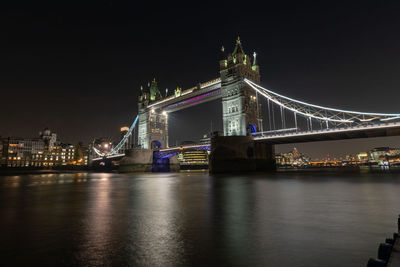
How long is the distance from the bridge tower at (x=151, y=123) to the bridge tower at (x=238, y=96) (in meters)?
33.3

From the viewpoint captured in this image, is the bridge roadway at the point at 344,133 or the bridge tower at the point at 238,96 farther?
the bridge tower at the point at 238,96

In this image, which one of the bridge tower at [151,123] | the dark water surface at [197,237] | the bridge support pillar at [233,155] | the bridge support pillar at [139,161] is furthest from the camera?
the bridge tower at [151,123]

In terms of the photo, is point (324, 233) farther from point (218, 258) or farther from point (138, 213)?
point (138, 213)

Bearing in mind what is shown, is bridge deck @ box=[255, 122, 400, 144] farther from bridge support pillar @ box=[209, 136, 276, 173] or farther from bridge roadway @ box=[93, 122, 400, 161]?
bridge support pillar @ box=[209, 136, 276, 173]

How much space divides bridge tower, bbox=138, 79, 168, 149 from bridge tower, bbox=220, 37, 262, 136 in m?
33.3

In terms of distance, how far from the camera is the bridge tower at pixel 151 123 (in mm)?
75062

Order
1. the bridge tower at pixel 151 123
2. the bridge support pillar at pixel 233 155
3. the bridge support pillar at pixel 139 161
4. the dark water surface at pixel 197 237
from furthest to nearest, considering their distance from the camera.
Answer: the bridge tower at pixel 151 123, the bridge support pillar at pixel 139 161, the bridge support pillar at pixel 233 155, the dark water surface at pixel 197 237

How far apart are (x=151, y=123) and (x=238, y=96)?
37.4 m

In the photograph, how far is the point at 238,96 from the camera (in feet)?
153

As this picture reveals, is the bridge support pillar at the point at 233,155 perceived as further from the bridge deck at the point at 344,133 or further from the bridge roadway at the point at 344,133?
the bridge deck at the point at 344,133

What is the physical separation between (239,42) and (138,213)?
47.2 metres

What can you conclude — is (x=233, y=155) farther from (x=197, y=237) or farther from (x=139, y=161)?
(x=139, y=161)

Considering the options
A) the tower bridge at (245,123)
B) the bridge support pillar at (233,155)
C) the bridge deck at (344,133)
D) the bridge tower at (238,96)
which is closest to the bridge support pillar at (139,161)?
the tower bridge at (245,123)

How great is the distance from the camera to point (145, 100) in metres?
79.9
